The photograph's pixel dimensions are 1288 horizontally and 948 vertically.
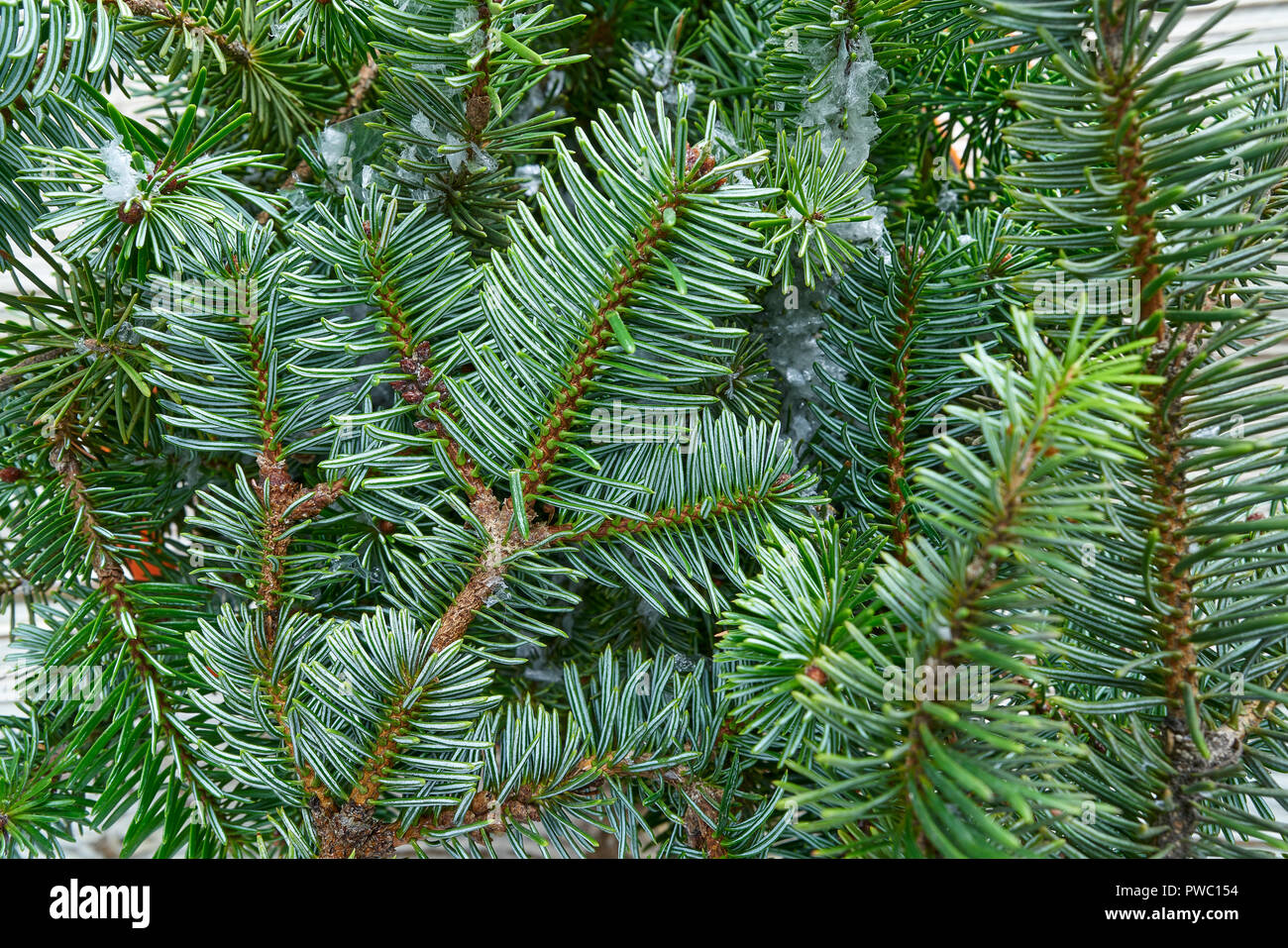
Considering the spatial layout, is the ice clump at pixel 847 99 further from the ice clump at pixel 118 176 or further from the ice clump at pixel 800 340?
the ice clump at pixel 118 176

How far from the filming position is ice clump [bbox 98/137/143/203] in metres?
0.27

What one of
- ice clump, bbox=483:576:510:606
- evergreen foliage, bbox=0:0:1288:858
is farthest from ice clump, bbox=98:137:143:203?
ice clump, bbox=483:576:510:606

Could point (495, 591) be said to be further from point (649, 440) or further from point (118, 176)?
point (118, 176)

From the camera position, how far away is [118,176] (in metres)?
0.27

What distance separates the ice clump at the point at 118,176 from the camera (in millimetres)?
266

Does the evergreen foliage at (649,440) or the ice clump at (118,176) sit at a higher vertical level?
the ice clump at (118,176)

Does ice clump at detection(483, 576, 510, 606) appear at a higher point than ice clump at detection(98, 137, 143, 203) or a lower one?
lower

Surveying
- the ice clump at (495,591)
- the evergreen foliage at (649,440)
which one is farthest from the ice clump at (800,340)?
the ice clump at (495,591)

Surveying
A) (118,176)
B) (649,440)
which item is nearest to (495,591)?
(649,440)

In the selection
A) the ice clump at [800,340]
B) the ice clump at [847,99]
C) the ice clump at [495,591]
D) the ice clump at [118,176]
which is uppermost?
the ice clump at [847,99]

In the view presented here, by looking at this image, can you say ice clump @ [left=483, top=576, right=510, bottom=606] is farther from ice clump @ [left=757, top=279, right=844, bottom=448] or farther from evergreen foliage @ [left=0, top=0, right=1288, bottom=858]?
ice clump @ [left=757, top=279, right=844, bottom=448]
